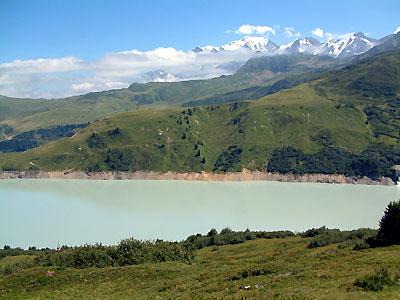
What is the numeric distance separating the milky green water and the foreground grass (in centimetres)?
4866

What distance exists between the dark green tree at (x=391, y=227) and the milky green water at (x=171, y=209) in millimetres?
53107

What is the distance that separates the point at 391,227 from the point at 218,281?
53.8ft

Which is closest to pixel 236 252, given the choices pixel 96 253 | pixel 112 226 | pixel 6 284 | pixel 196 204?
pixel 96 253

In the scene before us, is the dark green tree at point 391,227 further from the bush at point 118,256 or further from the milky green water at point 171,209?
the milky green water at point 171,209

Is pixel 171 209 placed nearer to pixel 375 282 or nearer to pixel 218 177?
pixel 218 177

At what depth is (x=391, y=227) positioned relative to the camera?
32219mm

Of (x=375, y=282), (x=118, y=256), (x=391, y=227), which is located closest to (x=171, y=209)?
(x=118, y=256)

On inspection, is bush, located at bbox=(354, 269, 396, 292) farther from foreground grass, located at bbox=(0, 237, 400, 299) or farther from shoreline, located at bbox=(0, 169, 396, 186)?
shoreline, located at bbox=(0, 169, 396, 186)

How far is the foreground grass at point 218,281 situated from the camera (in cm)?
1934

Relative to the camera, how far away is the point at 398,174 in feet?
535

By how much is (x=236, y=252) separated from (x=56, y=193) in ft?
380

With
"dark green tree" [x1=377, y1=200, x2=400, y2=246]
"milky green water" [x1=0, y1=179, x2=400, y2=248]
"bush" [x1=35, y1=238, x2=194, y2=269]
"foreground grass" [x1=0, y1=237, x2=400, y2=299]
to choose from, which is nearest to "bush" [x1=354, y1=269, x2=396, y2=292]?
"foreground grass" [x1=0, y1=237, x2=400, y2=299]

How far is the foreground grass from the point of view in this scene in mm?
19341

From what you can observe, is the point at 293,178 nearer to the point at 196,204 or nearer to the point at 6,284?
the point at 196,204
